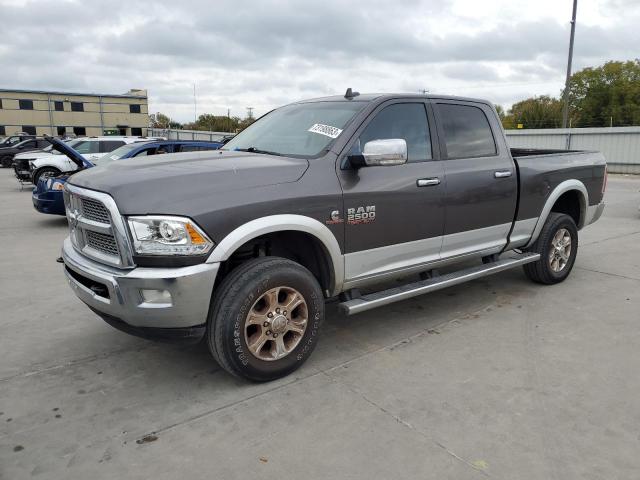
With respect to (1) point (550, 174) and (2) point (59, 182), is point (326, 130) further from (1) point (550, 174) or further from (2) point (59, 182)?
(2) point (59, 182)

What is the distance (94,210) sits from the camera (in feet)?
10.7

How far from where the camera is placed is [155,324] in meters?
3.02

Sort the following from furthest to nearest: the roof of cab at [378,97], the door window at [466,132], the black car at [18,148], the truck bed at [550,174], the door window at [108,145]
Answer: the black car at [18,148], the door window at [108,145], the truck bed at [550,174], the door window at [466,132], the roof of cab at [378,97]

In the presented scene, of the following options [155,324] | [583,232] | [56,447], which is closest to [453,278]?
[155,324]

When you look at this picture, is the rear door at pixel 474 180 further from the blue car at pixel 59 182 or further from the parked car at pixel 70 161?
the parked car at pixel 70 161

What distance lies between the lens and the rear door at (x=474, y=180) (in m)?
4.37

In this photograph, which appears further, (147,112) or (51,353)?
(147,112)

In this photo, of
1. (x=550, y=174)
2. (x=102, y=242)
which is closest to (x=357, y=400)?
(x=102, y=242)

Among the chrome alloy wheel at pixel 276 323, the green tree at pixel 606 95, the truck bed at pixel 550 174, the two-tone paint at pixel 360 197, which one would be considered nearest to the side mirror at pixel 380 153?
the two-tone paint at pixel 360 197

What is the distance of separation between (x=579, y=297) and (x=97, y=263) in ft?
14.8

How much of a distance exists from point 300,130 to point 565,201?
353 cm

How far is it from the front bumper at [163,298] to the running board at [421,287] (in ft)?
3.60

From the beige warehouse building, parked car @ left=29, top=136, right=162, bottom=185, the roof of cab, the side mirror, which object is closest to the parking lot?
the side mirror

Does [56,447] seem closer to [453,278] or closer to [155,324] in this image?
[155,324]
